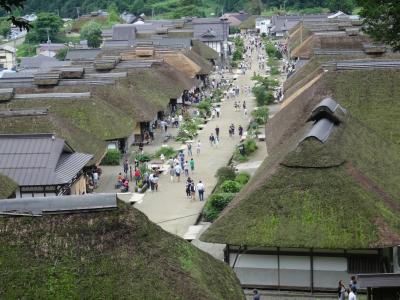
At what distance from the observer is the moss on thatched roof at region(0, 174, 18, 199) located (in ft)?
81.6

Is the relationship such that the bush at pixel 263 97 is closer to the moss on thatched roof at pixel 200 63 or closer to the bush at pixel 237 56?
the moss on thatched roof at pixel 200 63

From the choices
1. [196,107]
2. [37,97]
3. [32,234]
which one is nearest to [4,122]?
[37,97]

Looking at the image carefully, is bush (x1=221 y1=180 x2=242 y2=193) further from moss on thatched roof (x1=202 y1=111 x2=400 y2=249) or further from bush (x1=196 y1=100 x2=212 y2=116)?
bush (x1=196 y1=100 x2=212 y2=116)

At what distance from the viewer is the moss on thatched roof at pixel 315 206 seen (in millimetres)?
19719

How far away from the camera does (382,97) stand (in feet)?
97.5

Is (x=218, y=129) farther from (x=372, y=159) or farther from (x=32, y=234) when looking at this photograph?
(x=32, y=234)

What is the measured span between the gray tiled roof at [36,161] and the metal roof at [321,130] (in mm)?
10088

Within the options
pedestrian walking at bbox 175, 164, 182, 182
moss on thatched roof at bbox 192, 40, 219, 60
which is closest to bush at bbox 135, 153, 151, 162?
pedestrian walking at bbox 175, 164, 182, 182

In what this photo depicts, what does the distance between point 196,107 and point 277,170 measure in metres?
36.8

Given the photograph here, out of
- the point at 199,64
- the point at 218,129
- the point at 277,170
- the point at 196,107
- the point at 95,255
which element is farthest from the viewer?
the point at 199,64

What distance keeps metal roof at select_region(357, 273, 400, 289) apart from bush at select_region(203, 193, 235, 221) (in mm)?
13066

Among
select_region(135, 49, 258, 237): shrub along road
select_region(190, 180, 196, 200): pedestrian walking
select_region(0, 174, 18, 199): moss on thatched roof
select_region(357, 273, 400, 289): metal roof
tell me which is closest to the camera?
select_region(357, 273, 400, 289): metal roof

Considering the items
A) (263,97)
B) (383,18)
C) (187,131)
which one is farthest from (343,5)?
(383,18)

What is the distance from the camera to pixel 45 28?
110m
